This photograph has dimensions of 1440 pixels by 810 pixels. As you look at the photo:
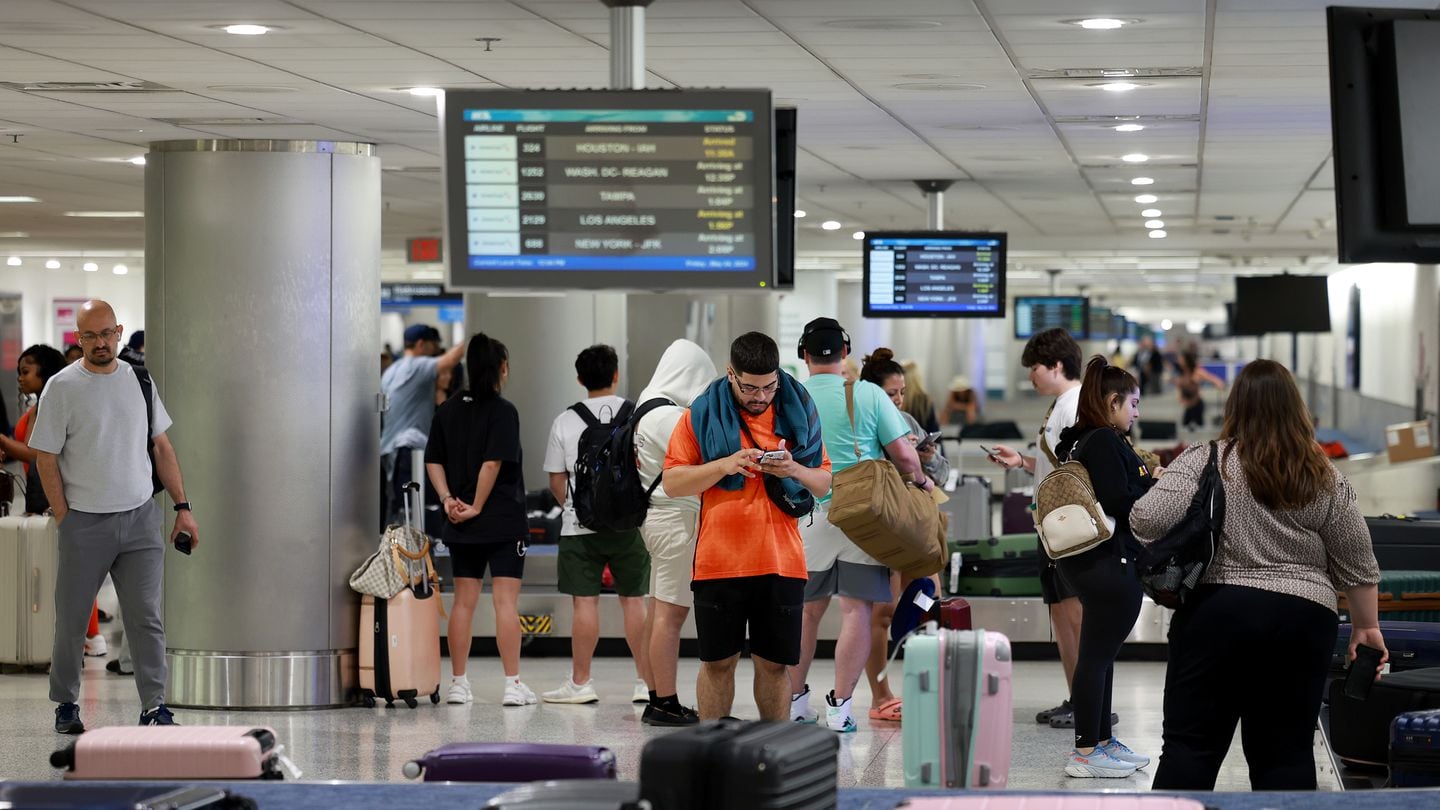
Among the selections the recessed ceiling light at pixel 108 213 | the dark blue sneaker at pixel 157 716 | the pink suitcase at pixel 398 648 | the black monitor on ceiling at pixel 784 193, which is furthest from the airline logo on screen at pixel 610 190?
the recessed ceiling light at pixel 108 213

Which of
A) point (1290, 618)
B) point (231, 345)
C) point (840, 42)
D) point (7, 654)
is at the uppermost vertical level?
point (840, 42)

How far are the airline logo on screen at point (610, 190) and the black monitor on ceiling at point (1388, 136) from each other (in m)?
1.91

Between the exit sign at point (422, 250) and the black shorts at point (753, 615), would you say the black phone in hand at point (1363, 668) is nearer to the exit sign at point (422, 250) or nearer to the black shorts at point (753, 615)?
the black shorts at point (753, 615)

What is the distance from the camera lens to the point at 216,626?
28.3 feet

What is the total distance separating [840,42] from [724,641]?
2949 mm

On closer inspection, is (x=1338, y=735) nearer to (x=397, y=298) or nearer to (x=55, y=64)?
(x=55, y=64)

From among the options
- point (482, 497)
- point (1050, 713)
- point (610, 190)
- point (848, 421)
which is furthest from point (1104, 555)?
point (482, 497)

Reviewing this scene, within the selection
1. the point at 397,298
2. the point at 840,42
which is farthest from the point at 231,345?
the point at 397,298

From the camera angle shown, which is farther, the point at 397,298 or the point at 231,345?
the point at 397,298

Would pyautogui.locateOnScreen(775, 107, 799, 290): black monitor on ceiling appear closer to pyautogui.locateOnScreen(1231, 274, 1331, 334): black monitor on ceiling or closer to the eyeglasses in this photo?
the eyeglasses

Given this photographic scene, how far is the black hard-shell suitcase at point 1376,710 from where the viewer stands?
6395 millimetres

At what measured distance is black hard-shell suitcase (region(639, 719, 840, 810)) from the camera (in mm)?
3449

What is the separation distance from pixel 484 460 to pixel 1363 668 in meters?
4.49

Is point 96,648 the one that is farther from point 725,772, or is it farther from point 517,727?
point 725,772
